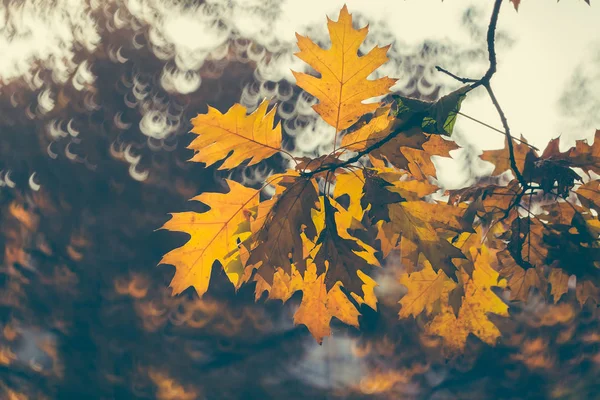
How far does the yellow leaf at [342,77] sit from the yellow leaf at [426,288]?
35 centimetres

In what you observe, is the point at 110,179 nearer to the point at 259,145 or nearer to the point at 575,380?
the point at 259,145

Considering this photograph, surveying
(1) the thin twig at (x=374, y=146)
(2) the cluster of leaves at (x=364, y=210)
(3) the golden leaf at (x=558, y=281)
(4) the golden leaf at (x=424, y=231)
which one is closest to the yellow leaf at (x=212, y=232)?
(2) the cluster of leaves at (x=364, y=210)

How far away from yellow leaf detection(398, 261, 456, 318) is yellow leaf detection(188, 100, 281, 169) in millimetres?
373

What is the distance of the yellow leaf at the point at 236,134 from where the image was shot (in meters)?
0.73

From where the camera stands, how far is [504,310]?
3.47ft

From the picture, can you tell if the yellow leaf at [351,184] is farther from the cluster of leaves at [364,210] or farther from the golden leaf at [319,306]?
the golden leaf at [319,306]

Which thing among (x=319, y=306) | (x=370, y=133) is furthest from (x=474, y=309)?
(x=370, y=133)

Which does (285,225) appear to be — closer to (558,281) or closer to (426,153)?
(426,153)

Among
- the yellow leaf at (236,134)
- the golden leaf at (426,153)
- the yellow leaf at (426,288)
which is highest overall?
the golden leaf at (426,153)

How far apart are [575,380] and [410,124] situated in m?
8.00

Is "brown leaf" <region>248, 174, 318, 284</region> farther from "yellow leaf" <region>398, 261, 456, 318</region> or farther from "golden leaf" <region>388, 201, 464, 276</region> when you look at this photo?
"yellow leaf" <region>398, 261, 456, 318</region>

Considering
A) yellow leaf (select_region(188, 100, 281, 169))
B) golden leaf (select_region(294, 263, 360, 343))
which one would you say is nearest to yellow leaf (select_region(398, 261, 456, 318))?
golden leaf (select_region(294, 263, 360, 343))

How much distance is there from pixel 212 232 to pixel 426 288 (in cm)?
41

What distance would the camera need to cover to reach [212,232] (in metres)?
0.78
